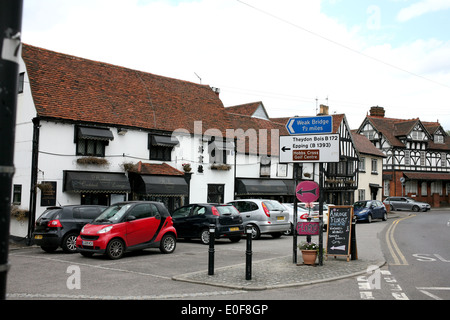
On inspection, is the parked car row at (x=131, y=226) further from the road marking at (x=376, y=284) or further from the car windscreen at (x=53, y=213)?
the road marking at (x=376, y=284)

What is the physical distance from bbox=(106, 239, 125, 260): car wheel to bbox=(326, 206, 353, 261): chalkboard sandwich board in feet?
20.3

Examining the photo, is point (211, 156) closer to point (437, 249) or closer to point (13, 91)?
point (437, 249)

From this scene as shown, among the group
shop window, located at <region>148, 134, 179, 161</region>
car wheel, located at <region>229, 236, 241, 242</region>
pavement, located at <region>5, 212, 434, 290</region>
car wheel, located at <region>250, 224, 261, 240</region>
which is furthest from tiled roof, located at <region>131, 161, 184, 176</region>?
pavement, located at <region>5, 212, 434, 290</region>

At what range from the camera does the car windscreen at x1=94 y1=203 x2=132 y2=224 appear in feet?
43.4

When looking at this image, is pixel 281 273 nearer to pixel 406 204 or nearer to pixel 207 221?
pixel 207 221

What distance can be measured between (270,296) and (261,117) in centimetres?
3084

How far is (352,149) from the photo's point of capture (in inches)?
1670

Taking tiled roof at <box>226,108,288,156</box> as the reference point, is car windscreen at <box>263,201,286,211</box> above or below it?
below

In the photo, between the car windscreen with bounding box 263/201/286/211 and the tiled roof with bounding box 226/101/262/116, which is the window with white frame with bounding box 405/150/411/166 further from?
the car windscreen with bounding box 263/201/286/211

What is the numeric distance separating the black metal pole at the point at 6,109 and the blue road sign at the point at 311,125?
10.00 m

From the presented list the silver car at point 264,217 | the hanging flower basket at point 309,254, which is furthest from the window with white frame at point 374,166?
the hanging flower basket at point 309,254
